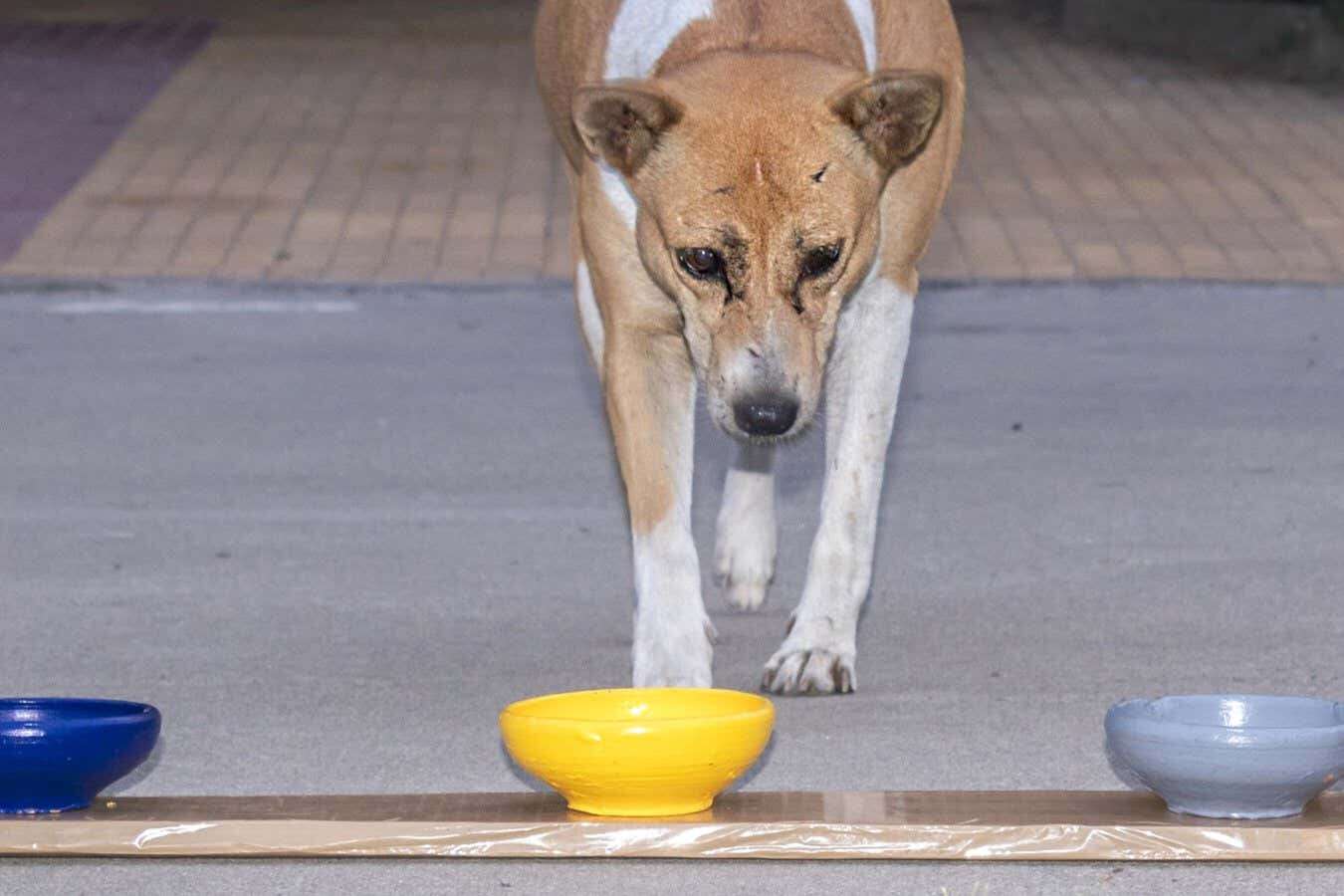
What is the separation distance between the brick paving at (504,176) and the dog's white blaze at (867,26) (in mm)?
5105

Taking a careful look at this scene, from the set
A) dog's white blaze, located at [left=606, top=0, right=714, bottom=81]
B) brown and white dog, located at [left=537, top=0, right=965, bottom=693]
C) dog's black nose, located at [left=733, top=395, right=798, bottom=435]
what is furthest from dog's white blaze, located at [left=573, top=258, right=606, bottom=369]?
dog's black nose, located at [left=733, top=395, right=798, bottom=435]

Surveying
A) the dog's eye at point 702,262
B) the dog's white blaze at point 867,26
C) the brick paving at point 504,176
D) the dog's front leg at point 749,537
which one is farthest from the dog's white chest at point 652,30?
the brick paving at point 504,176

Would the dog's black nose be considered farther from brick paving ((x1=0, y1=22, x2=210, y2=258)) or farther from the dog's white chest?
brick paving ((x1=0, y1=22, x2=210, y2=258))

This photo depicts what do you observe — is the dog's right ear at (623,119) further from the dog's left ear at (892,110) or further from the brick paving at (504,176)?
the brick paving at (504,176)

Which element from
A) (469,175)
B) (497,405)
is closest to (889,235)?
(497,405)

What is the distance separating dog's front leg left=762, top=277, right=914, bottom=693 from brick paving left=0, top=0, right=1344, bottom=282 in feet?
16.9

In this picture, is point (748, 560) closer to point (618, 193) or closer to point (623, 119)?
point (618, 193)

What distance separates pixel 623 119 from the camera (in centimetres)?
416

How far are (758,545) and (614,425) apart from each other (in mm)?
834

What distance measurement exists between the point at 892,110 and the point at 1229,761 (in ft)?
4.61

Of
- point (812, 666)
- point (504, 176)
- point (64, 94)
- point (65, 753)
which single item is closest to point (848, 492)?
point (812, 666)

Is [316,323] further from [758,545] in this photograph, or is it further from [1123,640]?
[1123,640]

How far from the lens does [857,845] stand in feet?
10.8

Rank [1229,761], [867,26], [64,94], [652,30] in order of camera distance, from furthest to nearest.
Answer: [64,94] → [867,26] → [652,30] → [1229,761]
